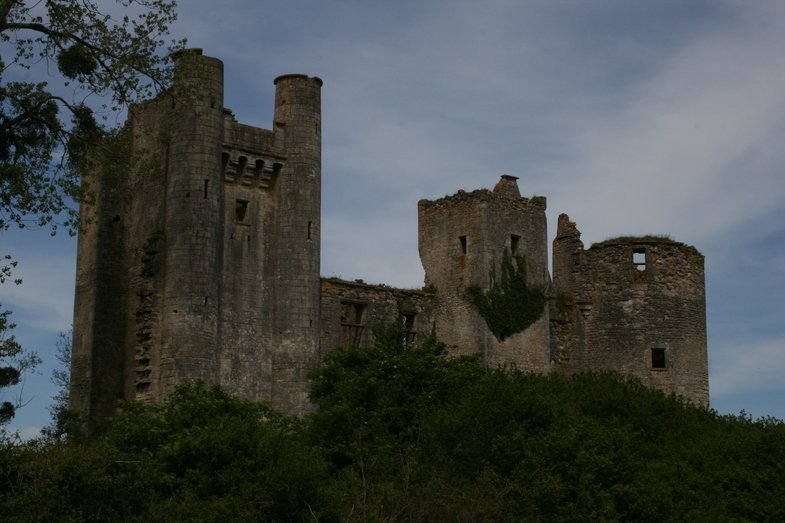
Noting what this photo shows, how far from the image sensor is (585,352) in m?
44.1

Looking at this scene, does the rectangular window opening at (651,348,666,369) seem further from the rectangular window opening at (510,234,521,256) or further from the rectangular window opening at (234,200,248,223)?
the rectangular window opening at (234,200,248,223)

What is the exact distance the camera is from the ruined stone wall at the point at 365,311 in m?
38.6

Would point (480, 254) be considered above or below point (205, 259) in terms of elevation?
above

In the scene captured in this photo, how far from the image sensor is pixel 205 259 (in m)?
35.4

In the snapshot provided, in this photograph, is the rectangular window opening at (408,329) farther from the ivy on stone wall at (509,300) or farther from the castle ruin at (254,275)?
the ivy on stone wall at (509,300)

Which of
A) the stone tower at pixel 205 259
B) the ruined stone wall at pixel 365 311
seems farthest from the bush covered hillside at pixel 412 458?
the ruined stone wall at pixel 365 311

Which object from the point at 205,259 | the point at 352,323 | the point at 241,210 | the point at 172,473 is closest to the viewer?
the point at 172,473

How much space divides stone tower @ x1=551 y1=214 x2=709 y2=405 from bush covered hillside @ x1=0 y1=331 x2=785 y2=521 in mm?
8150

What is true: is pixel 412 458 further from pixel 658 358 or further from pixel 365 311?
pixel 658 358

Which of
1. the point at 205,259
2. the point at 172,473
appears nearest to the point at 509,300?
the point at 205,259

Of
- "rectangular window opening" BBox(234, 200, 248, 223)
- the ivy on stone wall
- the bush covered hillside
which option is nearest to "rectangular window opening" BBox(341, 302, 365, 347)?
the ivy on stone wall

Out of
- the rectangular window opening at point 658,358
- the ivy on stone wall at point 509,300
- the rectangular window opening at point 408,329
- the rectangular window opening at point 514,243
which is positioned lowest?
the rectangular window opening at point 658,358

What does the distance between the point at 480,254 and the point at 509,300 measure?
1.56m

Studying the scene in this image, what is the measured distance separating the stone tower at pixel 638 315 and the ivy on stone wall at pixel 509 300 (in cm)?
207
